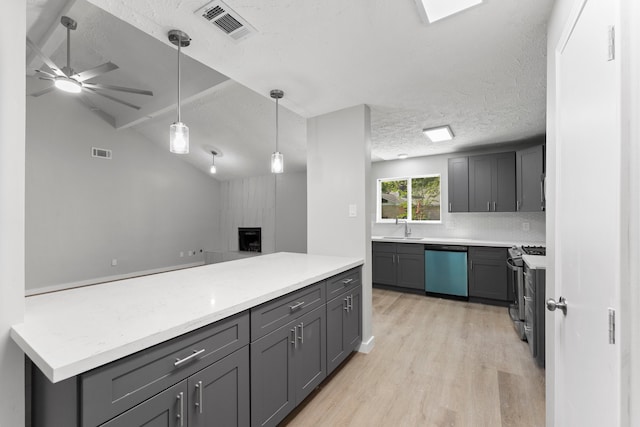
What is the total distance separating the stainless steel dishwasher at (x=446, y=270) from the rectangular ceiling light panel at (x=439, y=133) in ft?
5.42

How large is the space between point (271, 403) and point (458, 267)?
362 cm

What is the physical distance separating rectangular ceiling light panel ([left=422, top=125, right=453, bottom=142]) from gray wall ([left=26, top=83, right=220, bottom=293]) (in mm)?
6345

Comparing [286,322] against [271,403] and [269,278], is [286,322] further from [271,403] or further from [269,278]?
[271,403]

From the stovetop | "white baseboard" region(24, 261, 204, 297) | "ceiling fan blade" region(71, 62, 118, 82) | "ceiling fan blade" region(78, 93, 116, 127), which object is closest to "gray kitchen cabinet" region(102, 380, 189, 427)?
"ceiling fan blade" region(71, 62, 118, 82)

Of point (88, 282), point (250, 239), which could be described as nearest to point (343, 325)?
point (250, 239)

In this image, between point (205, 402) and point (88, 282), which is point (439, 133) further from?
point (88, 282)

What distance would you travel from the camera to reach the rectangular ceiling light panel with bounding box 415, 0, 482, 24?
4.81ft

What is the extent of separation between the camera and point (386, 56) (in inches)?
77.6

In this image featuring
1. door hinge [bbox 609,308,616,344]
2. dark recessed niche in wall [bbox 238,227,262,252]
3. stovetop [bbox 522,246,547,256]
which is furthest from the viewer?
dark recessed niche in wall [bbox 238,227,262,252]

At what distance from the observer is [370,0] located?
1.46 meters

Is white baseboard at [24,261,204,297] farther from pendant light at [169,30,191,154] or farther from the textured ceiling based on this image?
pendant light at [169,30,191,154]

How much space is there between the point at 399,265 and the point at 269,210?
3981 millimetres

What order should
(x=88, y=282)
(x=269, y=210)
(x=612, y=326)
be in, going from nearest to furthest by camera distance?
(x=612, y=326), (x=88, y=282), (x=269, y=210)

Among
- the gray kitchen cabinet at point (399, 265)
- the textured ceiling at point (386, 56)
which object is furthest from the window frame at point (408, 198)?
the textured ceiling at point (386, 56)
